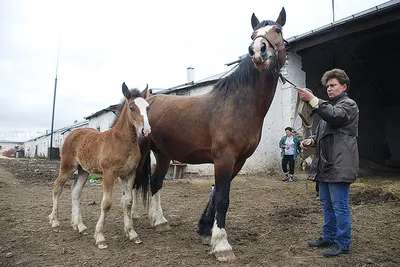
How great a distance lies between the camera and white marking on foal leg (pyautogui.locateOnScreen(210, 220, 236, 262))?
3389 mm

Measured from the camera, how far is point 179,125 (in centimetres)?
425

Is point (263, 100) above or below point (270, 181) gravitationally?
above

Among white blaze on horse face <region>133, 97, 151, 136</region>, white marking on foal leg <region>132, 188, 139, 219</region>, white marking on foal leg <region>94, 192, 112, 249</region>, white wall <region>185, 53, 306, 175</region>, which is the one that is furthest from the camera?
white wall <region>185, 53, 306, 175</region>

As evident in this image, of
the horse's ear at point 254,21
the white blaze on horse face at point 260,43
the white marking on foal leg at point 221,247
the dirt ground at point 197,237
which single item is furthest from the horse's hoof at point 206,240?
the horse's ear at point 254,21

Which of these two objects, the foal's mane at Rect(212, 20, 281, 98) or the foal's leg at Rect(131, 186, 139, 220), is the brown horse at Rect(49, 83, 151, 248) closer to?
the foal's leg at Rect(131, 186, 139, 220)

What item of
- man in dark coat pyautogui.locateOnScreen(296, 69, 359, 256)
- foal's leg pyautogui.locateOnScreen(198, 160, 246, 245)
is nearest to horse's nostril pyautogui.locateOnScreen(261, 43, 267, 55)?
man in dark coat pyautogui.locateOnScreen(296, 69, 359, 256)

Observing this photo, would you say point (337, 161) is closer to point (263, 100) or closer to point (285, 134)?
point (263, 100)

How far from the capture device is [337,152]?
335 centimetres

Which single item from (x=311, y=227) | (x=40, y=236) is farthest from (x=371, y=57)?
(x=40, y=236)

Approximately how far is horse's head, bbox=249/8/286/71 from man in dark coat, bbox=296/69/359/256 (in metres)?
0.49

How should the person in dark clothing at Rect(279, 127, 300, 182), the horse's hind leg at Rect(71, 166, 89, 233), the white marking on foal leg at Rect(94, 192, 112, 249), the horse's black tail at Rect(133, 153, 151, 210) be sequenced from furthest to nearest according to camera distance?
the person in dark clothing at Rect(279, 127, 300, 182)
the horse's black tail at Rect(133, 153, 151, 210)
the horse's hind leg at Rect(71, 166, 89, 233)
the white marking on foal leg at Rect(94, 192, 112, 249)

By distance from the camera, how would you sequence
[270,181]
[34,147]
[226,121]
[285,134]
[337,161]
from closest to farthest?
1. [337,161]
2. [226,121]
3. [270,181]
4. [285,134]
5. [34,147]

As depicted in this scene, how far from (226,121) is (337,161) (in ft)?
4.31

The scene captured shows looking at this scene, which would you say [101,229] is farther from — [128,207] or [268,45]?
[268,45]
